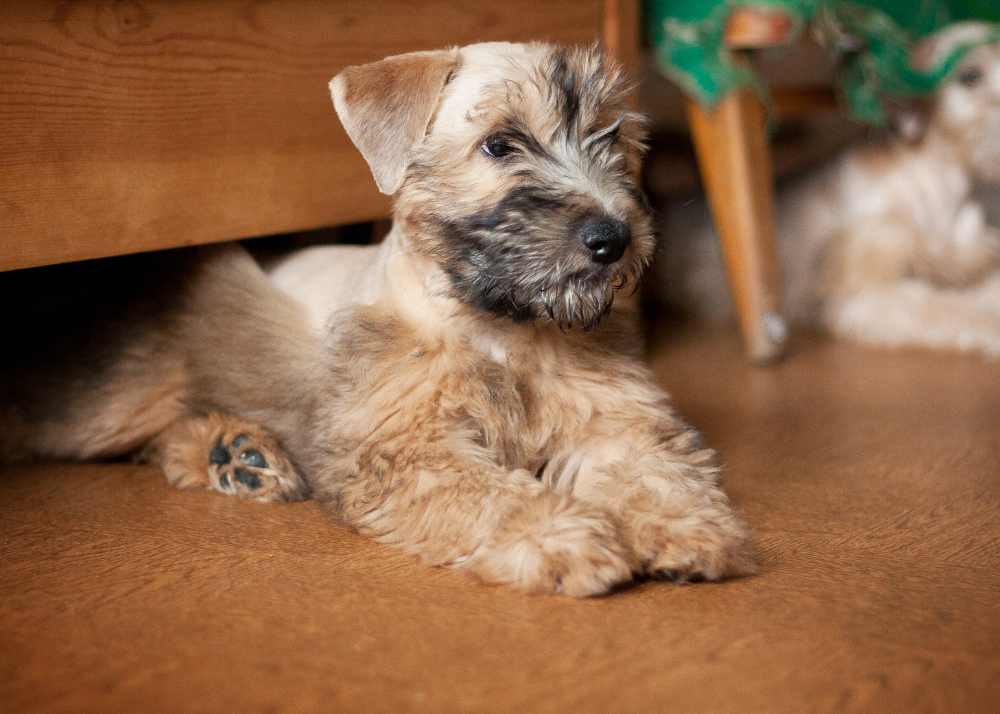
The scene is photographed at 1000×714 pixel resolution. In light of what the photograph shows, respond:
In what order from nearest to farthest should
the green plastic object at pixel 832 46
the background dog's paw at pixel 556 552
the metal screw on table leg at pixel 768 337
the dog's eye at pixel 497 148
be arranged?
the background dog's paw at pixel 556 552 → the dog's eye at pixel 497 148 → the green plastic object at pixel 832 46 → the metal screw on table leg at pixel 768 337

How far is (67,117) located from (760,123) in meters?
2.35

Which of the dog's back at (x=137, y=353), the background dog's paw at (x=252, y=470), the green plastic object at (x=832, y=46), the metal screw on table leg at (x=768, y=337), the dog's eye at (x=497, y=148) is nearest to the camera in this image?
the dog's eye at (x=497, y=148)

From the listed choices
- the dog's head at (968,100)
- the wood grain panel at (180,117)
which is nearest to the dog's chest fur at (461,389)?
the wood grain panel at (180,117)

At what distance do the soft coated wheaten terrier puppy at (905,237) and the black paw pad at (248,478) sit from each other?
8.96 feet

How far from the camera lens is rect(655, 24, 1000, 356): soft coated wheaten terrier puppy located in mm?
4148

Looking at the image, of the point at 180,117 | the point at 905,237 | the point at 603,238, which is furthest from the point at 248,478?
the point at 905,237

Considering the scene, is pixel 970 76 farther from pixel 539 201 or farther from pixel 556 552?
pixel 556 552

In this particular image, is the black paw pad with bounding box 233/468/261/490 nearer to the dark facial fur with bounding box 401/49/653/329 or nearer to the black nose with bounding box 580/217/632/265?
the dark facial fur with bounding box 401/49/653/329

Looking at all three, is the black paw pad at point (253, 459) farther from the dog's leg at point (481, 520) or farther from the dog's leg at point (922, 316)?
the dog's leg at point (922, 316)

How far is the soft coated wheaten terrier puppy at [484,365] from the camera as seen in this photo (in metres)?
1.86

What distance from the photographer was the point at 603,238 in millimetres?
1890

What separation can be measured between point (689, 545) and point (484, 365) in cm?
55

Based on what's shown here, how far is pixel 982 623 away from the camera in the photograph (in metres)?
1.67

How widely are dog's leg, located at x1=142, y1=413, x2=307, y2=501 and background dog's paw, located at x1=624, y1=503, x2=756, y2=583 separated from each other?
2.70ft
